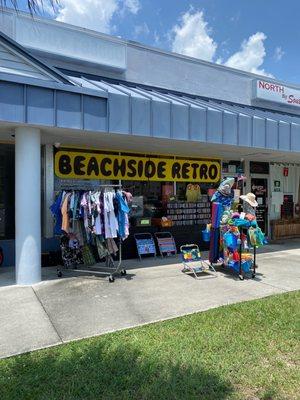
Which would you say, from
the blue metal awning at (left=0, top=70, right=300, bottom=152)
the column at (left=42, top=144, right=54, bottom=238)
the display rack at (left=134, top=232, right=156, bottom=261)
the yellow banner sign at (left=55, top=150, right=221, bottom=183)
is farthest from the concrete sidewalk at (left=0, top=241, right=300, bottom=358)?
the blue metal awning at (left=0, top=70, right=300, bottom=152)

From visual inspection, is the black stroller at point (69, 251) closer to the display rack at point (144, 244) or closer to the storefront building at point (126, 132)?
the storefront building at point (126, 132)

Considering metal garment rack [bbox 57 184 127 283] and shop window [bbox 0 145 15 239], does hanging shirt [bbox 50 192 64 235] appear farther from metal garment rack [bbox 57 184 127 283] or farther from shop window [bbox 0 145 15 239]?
shop window [bbox 0 145 15 239]

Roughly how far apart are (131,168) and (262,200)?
5715 millimetres

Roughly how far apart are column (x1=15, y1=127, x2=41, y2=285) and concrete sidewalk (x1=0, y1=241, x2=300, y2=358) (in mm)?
412

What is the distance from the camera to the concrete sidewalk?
15.5 feet

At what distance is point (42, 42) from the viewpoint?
9039mm

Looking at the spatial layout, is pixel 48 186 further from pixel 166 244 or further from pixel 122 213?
pixel 166 244

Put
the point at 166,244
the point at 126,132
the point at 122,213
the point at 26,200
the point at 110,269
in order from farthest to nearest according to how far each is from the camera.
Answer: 1. the point at 166,244
2. the point at 110,269
3. the point at 126,132
4. the point at 122,213
5. the point at 26,200

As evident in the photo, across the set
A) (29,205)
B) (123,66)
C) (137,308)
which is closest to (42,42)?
(123,66)

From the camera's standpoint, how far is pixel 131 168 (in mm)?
9992

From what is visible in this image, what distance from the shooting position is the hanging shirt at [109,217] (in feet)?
22.7

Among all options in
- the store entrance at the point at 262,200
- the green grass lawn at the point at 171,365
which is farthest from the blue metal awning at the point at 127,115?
the green grass lawn at the point at 171,365

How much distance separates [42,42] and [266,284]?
7.62m

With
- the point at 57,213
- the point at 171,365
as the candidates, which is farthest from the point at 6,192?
the point at 171,365
